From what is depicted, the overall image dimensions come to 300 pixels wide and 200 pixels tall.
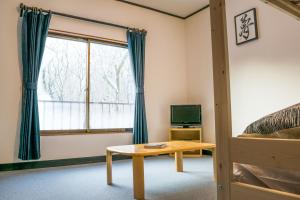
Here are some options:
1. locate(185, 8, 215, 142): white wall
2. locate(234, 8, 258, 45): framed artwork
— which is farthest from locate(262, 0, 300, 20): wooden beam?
locate(185, 8, 215, 142): white wall

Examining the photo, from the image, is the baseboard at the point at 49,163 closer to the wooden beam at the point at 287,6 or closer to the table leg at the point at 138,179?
the table leg at the point at 138,179

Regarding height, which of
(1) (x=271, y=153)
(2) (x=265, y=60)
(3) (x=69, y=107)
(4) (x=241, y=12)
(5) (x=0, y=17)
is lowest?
(1) (x=271, y=153)

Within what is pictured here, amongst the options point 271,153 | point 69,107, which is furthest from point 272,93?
point 69,107

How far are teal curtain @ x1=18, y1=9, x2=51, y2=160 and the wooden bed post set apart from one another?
2711 mm

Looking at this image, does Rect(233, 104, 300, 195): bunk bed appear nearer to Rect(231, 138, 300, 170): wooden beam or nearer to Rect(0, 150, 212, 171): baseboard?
Rect(231, 138, 300, 170): wooden beam

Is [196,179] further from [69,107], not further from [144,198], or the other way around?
[69,107]

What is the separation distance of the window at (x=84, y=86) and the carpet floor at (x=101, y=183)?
752 mm

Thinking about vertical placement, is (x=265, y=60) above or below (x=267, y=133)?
above

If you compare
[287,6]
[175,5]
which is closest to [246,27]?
[175,5]

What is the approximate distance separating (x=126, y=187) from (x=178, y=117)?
7.37ft

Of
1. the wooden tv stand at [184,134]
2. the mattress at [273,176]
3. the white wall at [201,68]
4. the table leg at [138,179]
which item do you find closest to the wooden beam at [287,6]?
the mattress at [273,176]

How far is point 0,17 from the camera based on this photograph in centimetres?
315

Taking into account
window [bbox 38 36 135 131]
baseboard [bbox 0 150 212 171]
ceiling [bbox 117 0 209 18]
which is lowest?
baseboard [bbox 0 150 212 171]

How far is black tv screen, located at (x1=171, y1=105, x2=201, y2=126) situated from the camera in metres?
4.26
